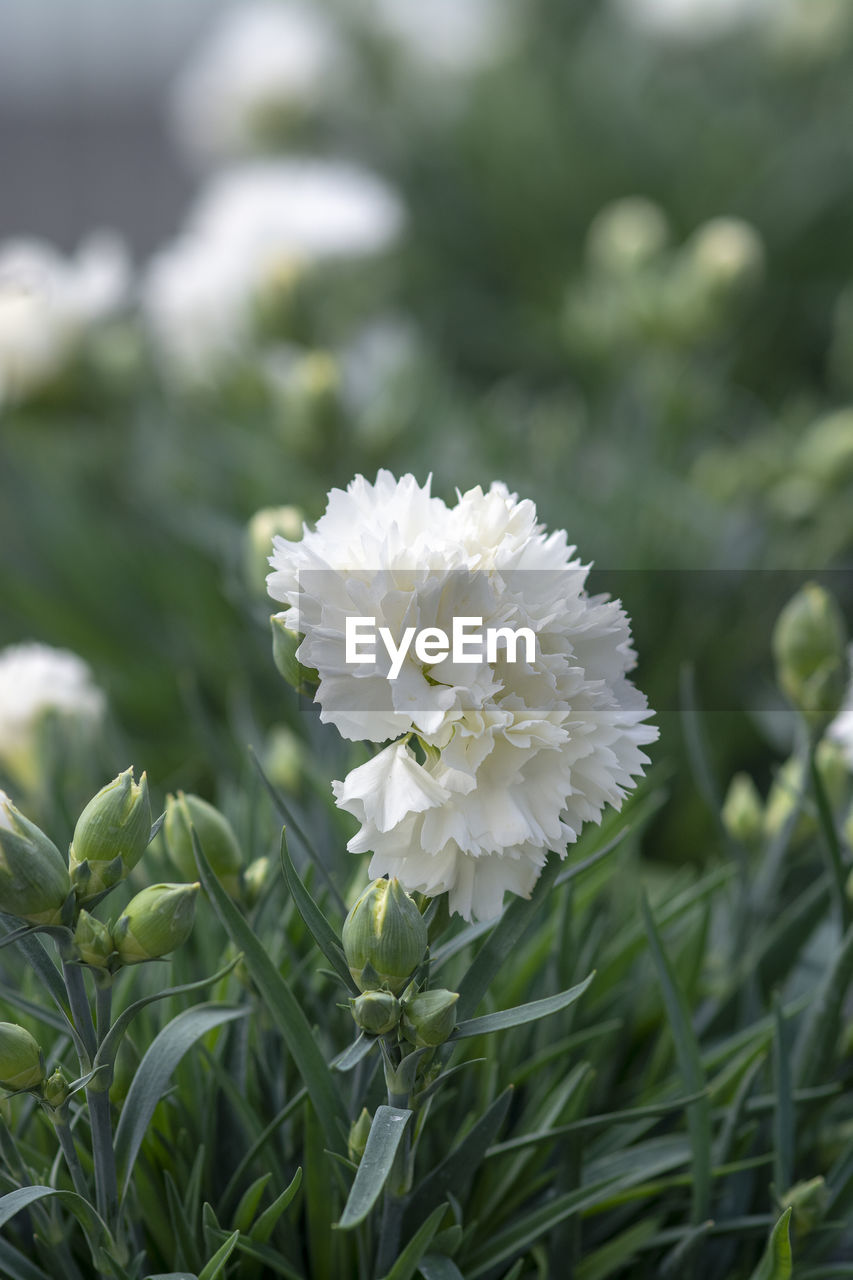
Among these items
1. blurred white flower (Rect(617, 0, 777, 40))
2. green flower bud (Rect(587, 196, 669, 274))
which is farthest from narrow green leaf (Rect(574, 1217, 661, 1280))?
blurred white flower (Rect(617, 0, 777, 40))

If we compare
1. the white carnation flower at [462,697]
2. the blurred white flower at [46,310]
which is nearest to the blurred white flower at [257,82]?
the blurred white flower at [46,310]

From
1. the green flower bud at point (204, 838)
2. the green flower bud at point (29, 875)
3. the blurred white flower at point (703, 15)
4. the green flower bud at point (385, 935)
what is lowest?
the green flower bud at point (385, 935)

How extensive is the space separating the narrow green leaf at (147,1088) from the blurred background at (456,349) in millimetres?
190

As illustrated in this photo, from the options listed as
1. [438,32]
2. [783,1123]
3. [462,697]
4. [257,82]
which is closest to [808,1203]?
[783,1123]

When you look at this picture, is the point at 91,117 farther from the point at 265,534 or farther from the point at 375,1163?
the point at 375,1163

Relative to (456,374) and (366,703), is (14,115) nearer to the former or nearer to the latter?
(456,374)

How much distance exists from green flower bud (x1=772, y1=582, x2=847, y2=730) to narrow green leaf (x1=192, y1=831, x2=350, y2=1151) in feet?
0.78

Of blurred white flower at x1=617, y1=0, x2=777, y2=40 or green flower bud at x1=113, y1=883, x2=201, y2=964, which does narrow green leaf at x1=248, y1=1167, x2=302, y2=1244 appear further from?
blurred white flower at x1=617, y1=0, x2=777, y2=40

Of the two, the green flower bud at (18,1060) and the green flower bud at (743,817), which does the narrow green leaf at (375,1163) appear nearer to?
the green flower bud at (18,1060)

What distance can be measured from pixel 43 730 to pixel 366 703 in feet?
1.03

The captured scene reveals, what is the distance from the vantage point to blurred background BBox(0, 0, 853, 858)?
82 cm

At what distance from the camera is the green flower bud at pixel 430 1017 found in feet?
0.96

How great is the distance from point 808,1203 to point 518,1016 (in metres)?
0.16

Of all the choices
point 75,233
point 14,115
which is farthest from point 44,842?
point 14,115
